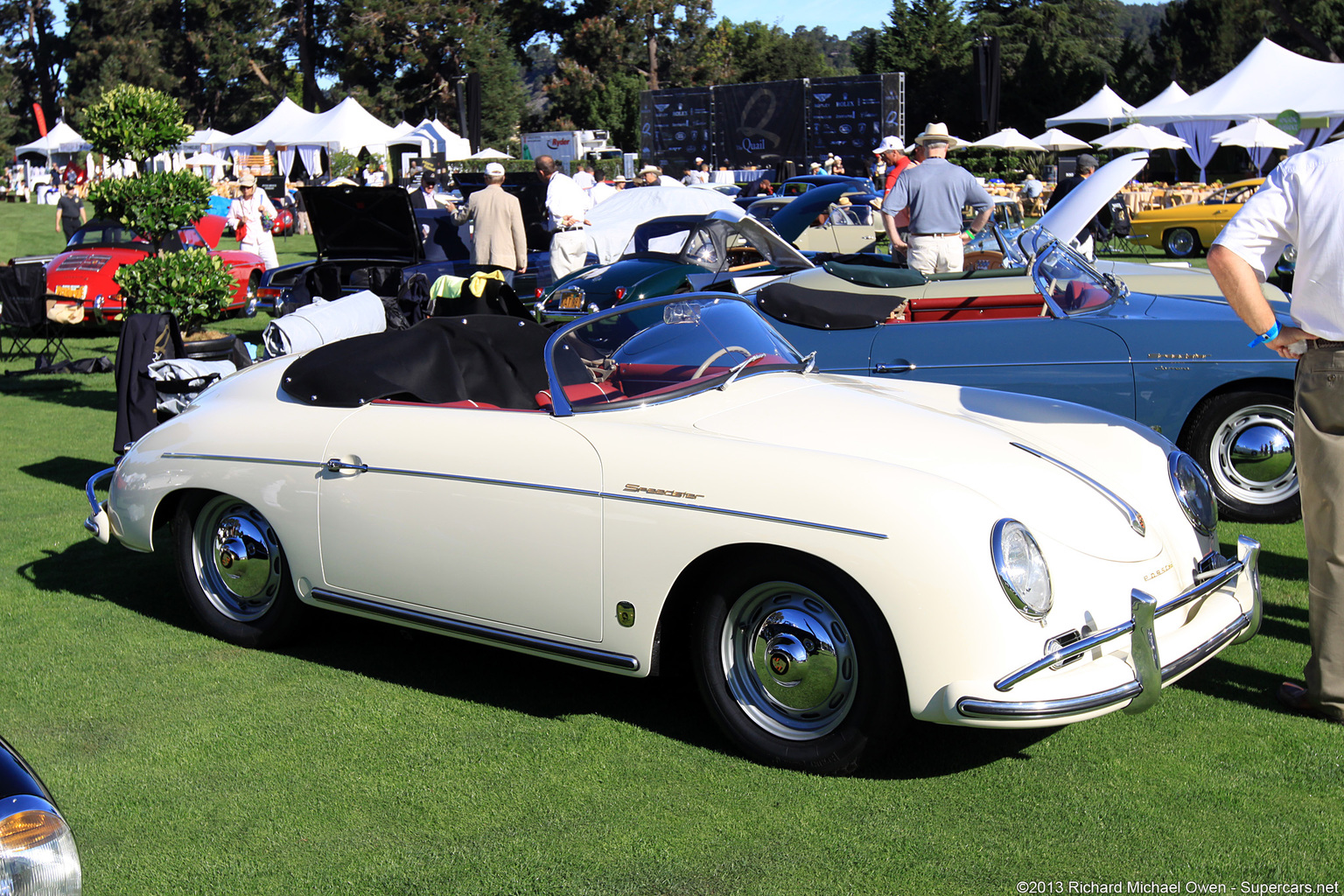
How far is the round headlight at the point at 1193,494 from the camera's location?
383cm

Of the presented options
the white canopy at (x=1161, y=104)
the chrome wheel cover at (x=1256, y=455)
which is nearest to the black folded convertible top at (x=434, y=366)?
the chrome wheel cover at (x=1256, y=455)

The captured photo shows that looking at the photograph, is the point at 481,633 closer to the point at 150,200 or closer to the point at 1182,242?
the point at 150,200

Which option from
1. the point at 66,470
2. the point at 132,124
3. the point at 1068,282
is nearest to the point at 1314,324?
the point at 1068,282

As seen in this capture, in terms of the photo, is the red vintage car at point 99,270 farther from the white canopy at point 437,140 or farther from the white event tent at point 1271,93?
→ the white event tent at point 1271,93

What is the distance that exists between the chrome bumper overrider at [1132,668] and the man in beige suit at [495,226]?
28.2ft

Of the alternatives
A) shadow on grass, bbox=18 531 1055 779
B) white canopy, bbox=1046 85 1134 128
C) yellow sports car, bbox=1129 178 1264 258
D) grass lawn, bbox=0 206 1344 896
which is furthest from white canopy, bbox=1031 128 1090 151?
shadow on grass, bbox=18 531 1055 779

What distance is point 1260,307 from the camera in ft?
11.8

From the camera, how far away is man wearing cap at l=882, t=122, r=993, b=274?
8406mm

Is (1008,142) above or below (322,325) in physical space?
above

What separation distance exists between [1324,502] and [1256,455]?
2497 millimetres

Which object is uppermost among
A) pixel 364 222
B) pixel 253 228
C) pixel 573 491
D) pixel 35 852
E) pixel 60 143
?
pixel 60 143

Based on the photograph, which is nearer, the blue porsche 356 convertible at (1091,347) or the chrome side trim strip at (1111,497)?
the chrome side trim strip at (1111,497)

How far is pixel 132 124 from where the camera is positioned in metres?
9.36

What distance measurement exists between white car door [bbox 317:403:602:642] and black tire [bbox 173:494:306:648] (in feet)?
1.42
